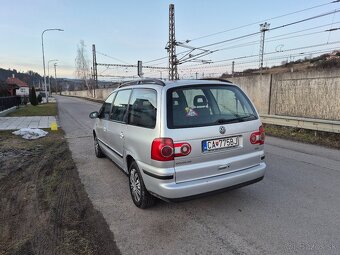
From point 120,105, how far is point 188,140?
204 centimetres

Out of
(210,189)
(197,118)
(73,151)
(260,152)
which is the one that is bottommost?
(73,151)

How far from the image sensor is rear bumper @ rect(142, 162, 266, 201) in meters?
3.23

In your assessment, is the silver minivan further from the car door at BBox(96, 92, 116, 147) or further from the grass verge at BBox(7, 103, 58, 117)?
the grass verge at BBox(7, 103, 58, 117)

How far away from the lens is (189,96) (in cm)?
361

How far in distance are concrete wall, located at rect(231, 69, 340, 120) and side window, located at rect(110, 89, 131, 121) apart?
315 inches

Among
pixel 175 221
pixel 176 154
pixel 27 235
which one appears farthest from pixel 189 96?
pixel 27 235

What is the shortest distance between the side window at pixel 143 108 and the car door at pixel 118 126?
27cm

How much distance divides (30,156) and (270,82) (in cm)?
1046

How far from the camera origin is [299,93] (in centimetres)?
1091

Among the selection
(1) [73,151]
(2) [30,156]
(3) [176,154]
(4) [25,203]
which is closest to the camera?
(3) [176,154]

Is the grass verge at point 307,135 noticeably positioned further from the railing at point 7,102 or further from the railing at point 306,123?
the railing at point 7,102

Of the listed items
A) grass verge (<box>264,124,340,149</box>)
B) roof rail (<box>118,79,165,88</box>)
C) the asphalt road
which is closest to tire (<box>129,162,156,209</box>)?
the asphalt road

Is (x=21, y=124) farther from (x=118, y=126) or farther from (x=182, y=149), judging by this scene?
(x=182, y=149)

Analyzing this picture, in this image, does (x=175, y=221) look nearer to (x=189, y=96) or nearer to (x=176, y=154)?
(x=176, y=154)
